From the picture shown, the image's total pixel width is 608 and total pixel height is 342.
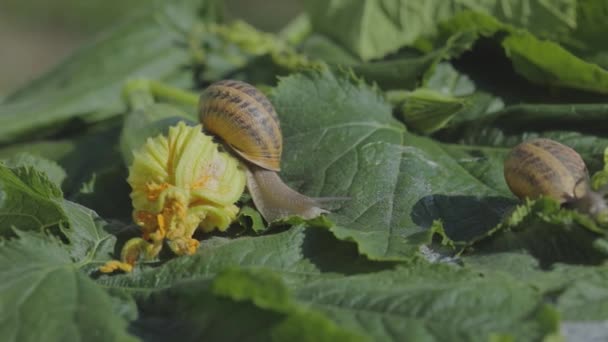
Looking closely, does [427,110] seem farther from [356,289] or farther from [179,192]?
[356,289]

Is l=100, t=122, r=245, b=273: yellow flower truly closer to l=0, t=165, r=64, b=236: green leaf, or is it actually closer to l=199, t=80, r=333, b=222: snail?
l=199, t=80, r=333, b=222: snail

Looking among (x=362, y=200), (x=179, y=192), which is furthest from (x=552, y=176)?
(x=179, y=192)

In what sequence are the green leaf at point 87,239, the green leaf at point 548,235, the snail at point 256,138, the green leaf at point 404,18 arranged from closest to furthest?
the green leaf at point 548,235
the green leaf at point 87,239
the snail at point 256,138
the green leaf at point 404,18

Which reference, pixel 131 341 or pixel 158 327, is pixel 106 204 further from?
pixel 131 341

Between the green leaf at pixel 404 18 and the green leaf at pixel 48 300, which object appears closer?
the green leaf at pixel 48 300

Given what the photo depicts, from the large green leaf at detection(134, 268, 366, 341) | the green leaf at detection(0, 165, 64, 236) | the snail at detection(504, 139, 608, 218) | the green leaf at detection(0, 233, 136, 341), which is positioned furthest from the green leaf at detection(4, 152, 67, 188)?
the snail at detection(504, 139, 608, 218)

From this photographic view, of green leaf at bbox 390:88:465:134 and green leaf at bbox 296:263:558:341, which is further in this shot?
green leaf at bbox 390:88:465:134

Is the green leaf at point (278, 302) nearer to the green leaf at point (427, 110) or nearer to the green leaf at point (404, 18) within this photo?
the green leaf at point (427, 110)

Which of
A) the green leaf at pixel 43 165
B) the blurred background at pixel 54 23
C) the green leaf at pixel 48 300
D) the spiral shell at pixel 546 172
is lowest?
the blurred background at pixel 54 23

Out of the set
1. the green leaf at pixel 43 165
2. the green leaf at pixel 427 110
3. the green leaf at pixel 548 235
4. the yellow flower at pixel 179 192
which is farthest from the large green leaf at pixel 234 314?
the green leaf at pixel 427 110

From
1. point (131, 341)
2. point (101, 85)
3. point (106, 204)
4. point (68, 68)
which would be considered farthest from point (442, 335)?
point (68, 68)
